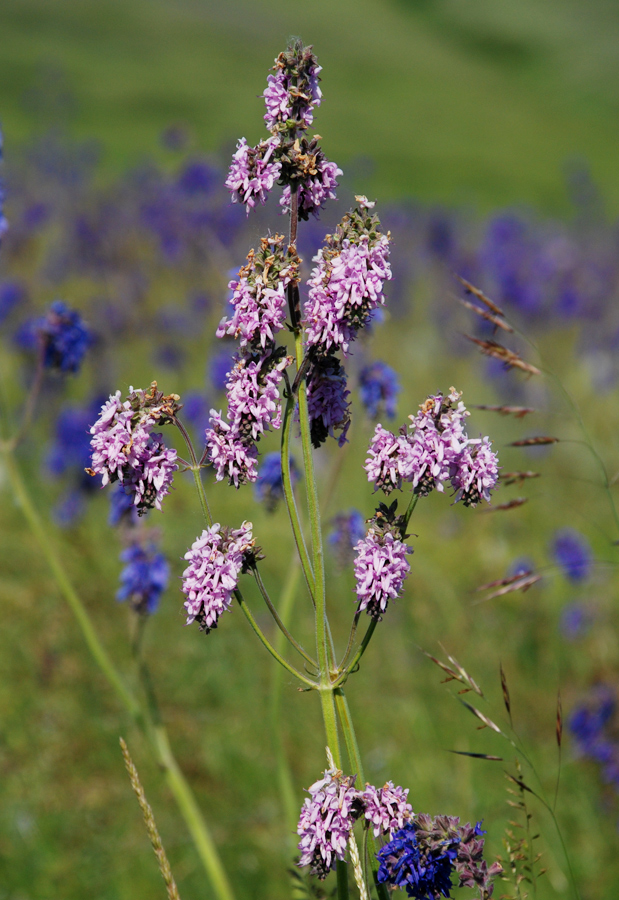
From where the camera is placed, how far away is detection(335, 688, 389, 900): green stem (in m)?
1.63

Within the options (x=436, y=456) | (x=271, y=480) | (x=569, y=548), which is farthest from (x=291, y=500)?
(x=569, y=548)

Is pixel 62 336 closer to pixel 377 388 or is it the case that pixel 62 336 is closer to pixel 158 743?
pixel 377 388

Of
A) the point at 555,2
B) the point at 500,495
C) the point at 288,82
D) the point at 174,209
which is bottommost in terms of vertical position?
the point at 288,82

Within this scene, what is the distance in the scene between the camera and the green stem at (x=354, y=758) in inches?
64.2

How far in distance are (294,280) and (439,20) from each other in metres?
104

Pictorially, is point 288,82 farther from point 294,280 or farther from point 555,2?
point 555,2

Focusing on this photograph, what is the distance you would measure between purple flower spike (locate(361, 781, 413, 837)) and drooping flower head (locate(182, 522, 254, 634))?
17.5 inches

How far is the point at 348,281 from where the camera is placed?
1530 mm

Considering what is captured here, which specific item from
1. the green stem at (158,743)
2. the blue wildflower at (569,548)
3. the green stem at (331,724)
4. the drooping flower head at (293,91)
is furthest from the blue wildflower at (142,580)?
the blue wildflower at (569,548)

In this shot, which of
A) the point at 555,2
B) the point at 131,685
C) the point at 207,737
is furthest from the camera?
the point at 555,2

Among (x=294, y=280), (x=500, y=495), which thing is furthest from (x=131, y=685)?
(x=500, y=495)

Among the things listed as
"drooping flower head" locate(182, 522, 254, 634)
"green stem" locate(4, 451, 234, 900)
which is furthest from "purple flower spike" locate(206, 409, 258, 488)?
"green stem" locate(4, 451, 234, 900)

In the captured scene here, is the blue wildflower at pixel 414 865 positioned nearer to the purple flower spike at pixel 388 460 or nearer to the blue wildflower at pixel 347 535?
the purple flower spike at pixel 388 460

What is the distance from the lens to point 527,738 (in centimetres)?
484
